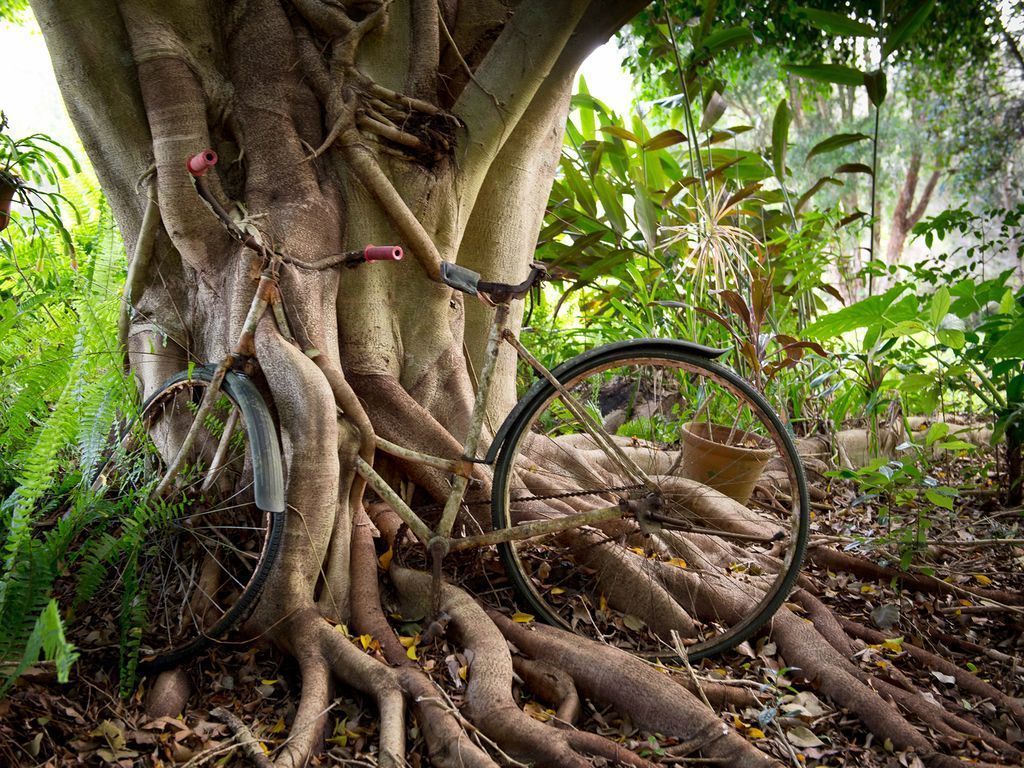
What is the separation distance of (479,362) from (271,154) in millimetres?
1089

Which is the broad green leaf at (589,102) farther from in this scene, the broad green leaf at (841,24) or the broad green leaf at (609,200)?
the broad green leaf at (841,24)

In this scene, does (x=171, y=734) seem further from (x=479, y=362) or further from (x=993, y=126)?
(x=993, y=126)

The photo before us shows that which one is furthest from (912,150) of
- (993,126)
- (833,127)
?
(993,126)

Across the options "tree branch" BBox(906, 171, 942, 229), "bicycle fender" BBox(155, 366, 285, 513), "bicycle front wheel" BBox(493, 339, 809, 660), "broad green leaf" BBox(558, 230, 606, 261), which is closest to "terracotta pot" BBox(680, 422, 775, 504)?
"bicycle front wheel" BBox(493, 339, 809, 660)

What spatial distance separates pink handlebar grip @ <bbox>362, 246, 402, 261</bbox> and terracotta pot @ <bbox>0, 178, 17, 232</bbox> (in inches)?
55.1

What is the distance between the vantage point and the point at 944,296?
262 cm

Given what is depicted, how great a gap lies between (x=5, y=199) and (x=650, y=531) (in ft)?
8.16

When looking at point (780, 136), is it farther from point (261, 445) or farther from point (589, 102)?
point (261, 445)

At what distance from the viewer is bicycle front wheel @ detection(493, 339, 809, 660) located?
7.20 feet

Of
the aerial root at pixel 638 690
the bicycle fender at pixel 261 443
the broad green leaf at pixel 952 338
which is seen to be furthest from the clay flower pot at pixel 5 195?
the broad green leaf at pixel 952 338

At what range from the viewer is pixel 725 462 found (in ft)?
9.61

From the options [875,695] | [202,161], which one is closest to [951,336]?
[875,695]

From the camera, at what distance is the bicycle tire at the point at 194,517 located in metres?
1.94

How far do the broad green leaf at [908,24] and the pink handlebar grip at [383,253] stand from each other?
9.43 ft
